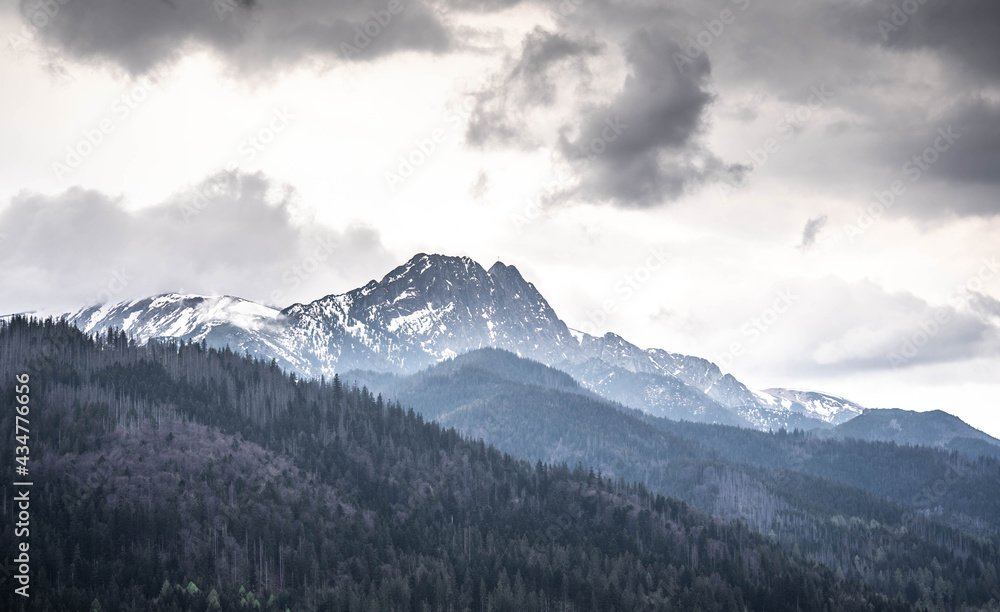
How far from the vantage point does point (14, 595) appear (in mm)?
199375

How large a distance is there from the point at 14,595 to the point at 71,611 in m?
13.5

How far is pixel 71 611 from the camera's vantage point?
19925cm
